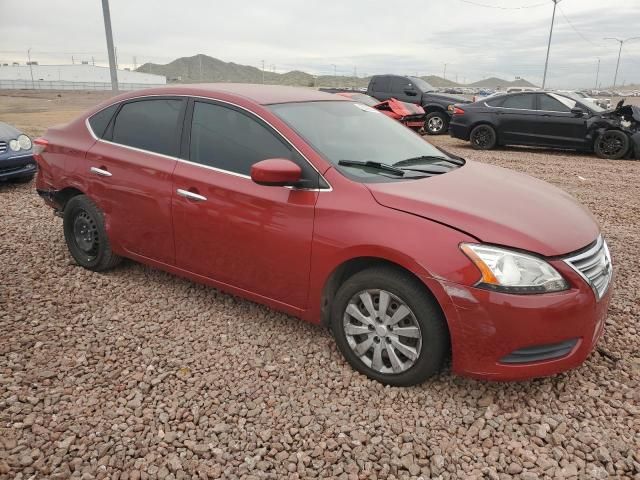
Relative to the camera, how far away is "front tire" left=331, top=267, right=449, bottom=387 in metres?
2.67

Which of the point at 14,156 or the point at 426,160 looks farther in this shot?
the point at 14,156

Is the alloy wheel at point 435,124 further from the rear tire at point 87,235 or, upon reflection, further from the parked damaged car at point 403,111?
the rear tire at point 87,235

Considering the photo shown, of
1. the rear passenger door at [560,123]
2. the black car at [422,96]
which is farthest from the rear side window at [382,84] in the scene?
the rear passenger door at [560,123]

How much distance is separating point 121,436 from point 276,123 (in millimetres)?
1983

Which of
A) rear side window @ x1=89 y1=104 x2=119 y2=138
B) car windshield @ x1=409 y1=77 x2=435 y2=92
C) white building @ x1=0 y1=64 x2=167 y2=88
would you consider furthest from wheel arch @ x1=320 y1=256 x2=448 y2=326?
white building @ x1=0 y1=64 x2=167 y2=88

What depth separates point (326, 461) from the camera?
241cm

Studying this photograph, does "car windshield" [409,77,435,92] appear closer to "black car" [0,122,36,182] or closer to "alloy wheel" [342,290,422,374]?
"black car" [0,122,36,182]

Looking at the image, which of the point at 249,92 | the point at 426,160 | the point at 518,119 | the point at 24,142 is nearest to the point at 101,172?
the point at 249,92

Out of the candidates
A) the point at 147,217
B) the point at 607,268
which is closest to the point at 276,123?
the point at 147,217

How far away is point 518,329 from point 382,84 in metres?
14.7

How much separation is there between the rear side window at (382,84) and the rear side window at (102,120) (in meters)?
12.9

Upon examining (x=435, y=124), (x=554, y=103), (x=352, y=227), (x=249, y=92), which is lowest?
(x=435, y=124)

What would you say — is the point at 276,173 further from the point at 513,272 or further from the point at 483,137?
the point at 483,137

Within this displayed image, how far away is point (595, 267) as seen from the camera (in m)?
2.74
